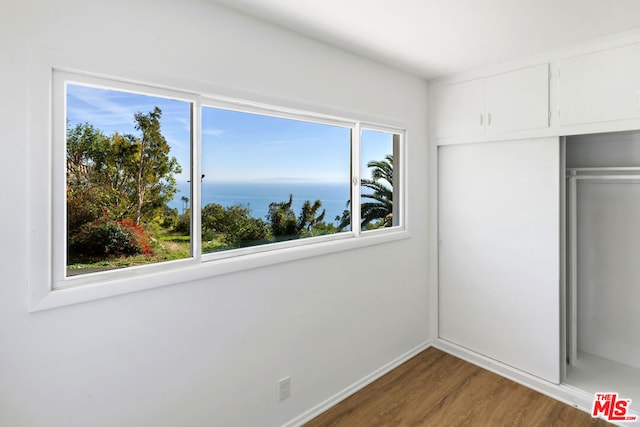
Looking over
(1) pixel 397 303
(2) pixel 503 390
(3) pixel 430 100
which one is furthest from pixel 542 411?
(3) pixel 430 100

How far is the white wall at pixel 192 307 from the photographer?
1.34 meters

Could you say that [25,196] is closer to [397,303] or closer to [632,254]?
[397,303]

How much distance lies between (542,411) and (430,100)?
263 centimetres

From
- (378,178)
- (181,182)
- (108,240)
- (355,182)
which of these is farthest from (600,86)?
(108,240)

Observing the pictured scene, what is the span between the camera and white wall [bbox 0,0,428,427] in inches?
52.9

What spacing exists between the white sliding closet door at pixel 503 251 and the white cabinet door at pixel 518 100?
15 cm

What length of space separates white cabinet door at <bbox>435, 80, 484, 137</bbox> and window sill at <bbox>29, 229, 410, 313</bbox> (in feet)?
4.57

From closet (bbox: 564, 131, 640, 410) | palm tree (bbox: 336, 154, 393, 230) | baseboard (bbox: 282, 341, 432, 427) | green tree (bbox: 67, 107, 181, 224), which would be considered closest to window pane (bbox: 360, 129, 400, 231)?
palm tree (bbox: 336, 154, 393, 230)

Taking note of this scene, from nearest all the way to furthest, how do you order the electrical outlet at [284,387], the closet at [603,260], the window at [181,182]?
1. the window at [181,182]
2. the electrical outlet at [284,387]
3. the closet at [603,260]

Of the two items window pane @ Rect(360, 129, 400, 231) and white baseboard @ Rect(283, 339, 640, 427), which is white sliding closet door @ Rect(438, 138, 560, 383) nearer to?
white baseboard @ Rect(283, 339, 640, 427)

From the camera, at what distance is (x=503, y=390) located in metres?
2.71

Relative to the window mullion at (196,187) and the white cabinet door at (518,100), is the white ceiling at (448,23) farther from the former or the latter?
the window mullion at (196,187)

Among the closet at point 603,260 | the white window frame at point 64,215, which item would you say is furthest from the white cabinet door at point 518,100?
the white window frame at point 64,215

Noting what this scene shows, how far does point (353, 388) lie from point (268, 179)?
1692 mm
